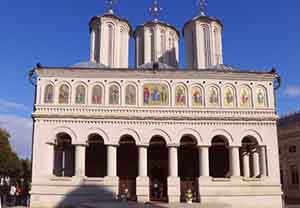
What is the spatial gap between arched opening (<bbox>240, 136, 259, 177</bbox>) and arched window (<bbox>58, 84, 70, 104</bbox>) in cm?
1189

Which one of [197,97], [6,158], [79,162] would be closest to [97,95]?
[79,162]

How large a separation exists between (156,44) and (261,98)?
1027cm

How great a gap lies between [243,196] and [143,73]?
9854mm

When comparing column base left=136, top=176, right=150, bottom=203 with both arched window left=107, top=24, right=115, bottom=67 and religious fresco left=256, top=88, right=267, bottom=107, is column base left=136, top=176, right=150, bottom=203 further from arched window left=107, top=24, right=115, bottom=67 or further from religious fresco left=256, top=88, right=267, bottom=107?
arched window left=107, top=24, right=115, bottom=67


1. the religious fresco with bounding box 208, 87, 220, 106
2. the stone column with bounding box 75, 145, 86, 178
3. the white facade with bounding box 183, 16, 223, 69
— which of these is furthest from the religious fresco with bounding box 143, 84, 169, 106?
the white facade with bounding box 183, 16, 223, 69

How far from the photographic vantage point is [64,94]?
23578 millimetres

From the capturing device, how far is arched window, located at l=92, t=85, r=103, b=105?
2358cm

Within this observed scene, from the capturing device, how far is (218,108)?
23.9 m

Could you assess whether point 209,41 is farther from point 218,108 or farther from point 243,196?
point 243,196

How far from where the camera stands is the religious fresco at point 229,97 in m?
24.2

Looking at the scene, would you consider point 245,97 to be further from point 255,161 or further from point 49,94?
point 49,94

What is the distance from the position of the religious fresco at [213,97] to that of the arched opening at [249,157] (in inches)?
123

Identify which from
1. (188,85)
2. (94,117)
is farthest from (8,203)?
(188,85)

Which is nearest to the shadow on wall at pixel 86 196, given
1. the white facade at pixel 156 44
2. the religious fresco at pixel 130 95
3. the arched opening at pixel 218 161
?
the religious fresco at pixel 130 95
